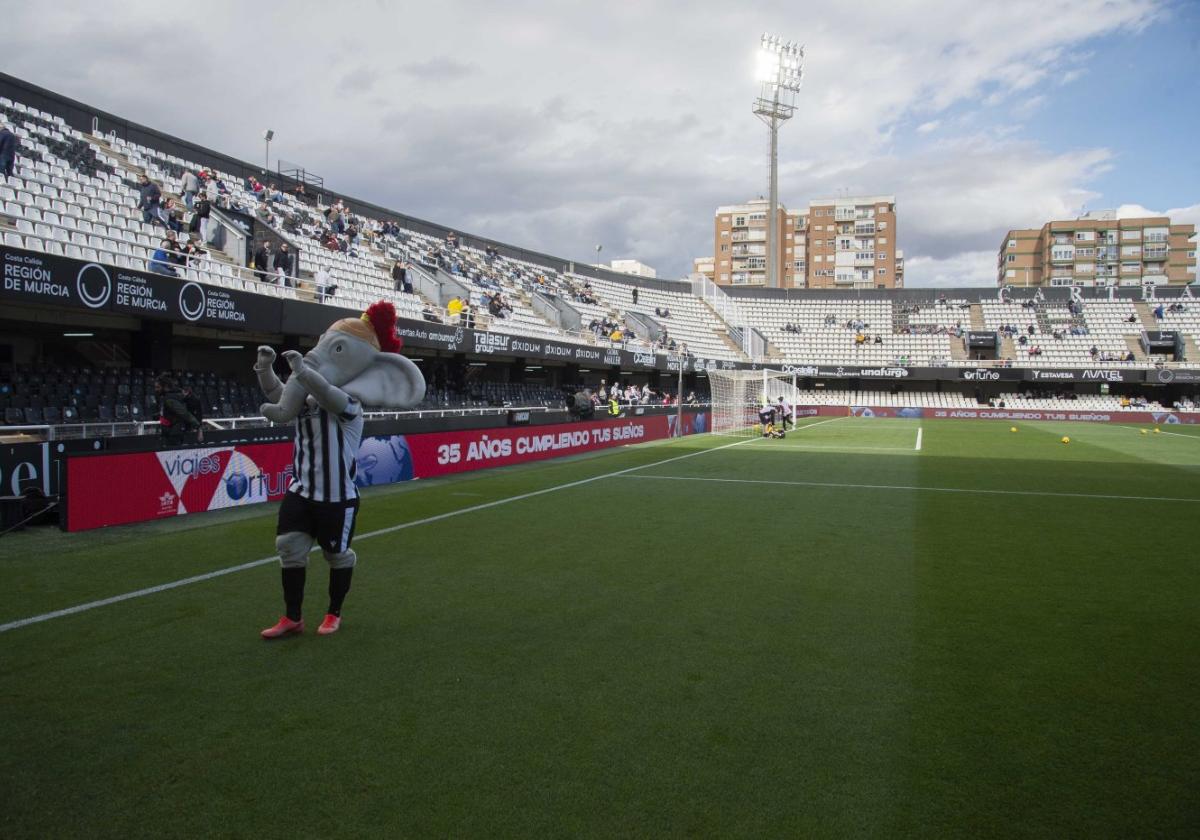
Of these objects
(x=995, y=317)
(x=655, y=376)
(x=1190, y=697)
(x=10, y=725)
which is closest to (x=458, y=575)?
(x=10, y=725)

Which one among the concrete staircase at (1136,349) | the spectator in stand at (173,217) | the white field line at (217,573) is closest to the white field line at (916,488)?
the white field line at (217,573)

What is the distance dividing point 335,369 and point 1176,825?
505 cm

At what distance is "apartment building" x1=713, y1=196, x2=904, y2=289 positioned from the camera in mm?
97562

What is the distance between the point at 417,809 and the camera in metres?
3.15

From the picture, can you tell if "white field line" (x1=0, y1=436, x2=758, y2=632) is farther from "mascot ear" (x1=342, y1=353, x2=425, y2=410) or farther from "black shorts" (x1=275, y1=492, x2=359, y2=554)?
"mascot ear" (x1=342, y1=353, x2=425, y2=410)

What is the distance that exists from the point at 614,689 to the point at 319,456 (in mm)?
2538

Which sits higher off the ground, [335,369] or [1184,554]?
[335,369]

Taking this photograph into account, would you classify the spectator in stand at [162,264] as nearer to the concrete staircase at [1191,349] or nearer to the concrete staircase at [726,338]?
the concrete staircase at [726,338]

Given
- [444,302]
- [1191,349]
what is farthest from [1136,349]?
[444,302]

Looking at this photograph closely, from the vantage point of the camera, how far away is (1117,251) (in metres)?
98.7

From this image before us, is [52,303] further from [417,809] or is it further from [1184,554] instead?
[1184,554]

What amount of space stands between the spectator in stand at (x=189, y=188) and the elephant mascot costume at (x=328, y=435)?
2055cm

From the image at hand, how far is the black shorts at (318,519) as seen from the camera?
523cm

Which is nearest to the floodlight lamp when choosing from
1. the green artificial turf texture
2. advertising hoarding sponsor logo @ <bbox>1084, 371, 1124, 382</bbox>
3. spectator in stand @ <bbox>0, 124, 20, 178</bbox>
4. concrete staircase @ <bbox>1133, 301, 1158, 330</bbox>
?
advertising hoarding sponsor logo @ <bbox>1084, 371, 1124, 382</bbox>
